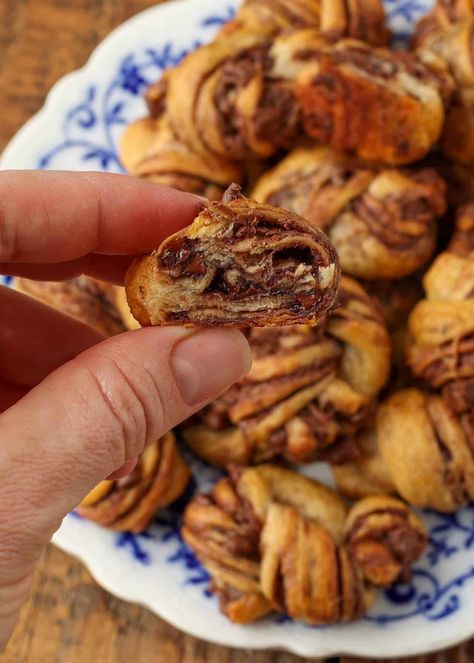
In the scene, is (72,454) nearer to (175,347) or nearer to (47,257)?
(175,347)

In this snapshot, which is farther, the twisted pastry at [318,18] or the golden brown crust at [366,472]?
the twisted pastry at [318,18]

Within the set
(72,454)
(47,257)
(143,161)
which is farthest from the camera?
(143,161)

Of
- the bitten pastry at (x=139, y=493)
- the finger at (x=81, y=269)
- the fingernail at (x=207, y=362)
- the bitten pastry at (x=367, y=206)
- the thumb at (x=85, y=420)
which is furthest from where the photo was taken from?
the bitten pastry at (x=367, y=206)

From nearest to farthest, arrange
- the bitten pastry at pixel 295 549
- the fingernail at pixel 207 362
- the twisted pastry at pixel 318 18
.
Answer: the fingernail at pixel 207 362
the bitten pastry at pixel 295 549
the twisted pastry at pixel 318 18

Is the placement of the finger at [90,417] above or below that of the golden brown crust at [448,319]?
above

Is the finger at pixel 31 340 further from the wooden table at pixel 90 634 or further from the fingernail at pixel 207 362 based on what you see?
the wooden table at pixel 90 634

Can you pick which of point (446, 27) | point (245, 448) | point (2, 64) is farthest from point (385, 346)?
point (2, 64)

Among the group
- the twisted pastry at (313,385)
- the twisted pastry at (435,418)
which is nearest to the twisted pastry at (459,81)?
the twisted pastry at (435,418)
